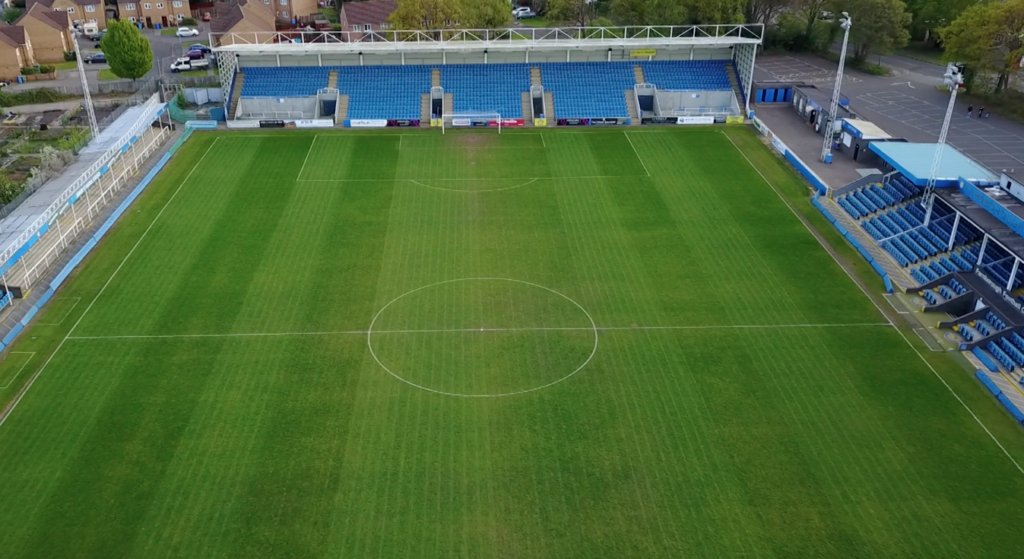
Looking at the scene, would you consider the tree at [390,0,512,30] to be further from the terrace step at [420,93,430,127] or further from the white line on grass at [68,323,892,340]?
the white line on grass at [68,323,892,340]

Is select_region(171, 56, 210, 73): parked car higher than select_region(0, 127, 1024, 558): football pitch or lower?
higher

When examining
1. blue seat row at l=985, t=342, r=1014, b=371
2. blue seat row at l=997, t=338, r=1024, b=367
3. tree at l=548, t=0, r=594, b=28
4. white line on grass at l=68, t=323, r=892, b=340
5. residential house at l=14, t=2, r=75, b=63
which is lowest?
white line on grass at l=68, t=323, r=892, b=340

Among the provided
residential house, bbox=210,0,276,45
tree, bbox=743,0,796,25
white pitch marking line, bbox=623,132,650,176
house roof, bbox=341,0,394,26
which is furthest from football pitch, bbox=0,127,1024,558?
house roof, bbox=341,0,394,26

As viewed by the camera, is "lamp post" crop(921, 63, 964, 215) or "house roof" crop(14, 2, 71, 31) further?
"house roof" crop(14, 2, 71, 31)

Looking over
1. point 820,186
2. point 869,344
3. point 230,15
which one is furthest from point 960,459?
point 230,15

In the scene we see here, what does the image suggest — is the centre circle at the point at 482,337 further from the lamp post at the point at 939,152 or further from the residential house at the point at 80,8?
the residential house at the point at 80,8

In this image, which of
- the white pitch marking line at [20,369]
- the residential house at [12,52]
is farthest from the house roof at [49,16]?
the white pitch marking line at [20,369]

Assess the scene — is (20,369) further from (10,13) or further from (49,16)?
(10,13)
